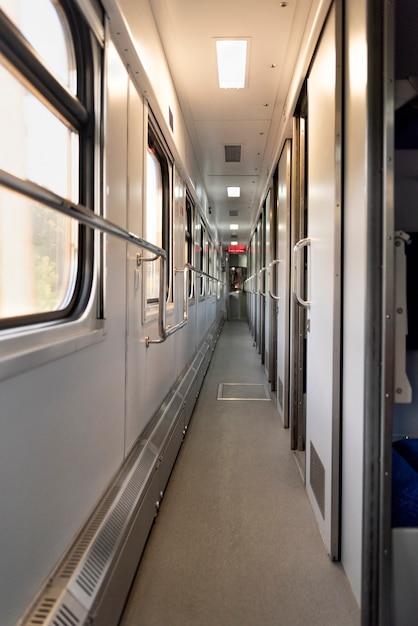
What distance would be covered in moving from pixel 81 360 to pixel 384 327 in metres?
1.17

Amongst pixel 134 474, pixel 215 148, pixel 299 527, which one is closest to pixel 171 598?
pixel 134 474

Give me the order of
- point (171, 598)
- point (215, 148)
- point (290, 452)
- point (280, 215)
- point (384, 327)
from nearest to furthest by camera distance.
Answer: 1. point (384, 327)
2. point (171, 598)
3. point (290, 452)
4. point (280, 215)
5. point (215, 148)

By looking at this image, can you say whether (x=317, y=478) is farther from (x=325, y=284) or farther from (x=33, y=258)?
(x=33, y=258)

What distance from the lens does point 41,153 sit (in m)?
1.34

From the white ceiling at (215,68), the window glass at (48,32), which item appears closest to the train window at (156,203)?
the white ceiling at (215,68)

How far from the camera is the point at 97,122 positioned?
1613 millimetres

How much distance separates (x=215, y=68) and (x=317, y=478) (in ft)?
11.0

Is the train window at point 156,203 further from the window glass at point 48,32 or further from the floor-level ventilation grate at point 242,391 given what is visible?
the floor-level ventilation grate at point 242,391

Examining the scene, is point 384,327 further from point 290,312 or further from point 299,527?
point 290,312

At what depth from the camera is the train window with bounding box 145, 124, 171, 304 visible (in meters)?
3.09

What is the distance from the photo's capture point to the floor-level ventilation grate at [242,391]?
4668 mm

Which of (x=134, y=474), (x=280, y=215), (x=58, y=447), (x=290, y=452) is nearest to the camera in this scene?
(x=58, y=447)

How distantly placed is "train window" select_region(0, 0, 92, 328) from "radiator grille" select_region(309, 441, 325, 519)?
159 cm

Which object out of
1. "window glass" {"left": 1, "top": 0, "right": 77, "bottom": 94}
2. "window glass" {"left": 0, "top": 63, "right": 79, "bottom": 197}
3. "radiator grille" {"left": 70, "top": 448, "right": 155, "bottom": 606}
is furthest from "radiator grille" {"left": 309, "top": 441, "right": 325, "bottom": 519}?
"window glass" {"left": 1, "top": 0, "right": 77, "bottom": 94}
